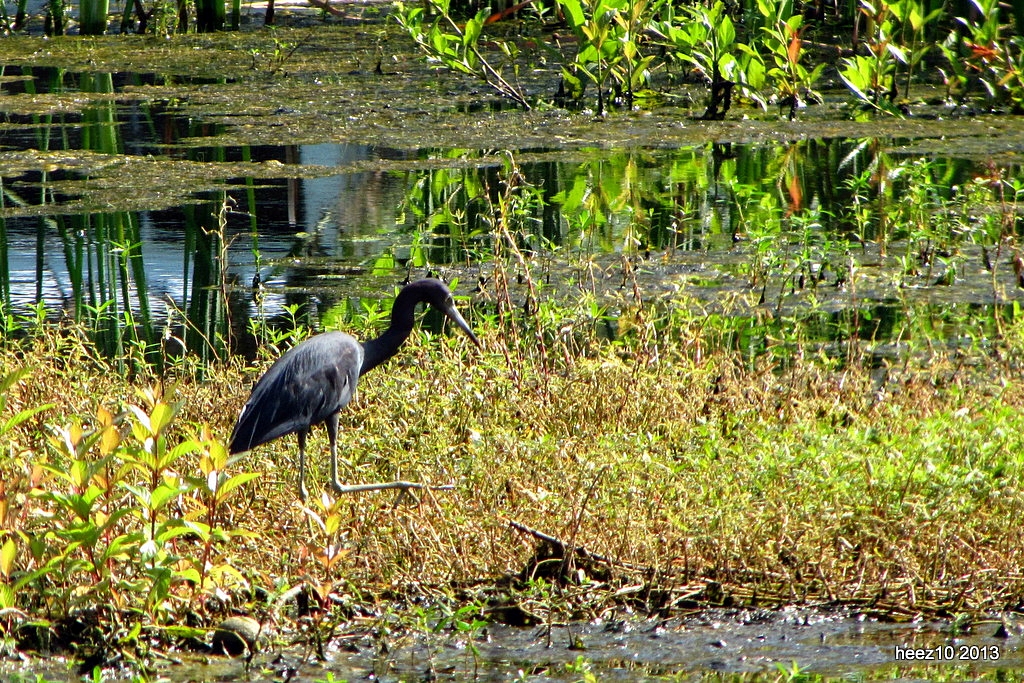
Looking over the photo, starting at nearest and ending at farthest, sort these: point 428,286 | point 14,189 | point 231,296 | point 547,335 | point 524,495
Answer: point 524,495 → point 428,286 → point 547,335 → point 231,296 → point 14,189

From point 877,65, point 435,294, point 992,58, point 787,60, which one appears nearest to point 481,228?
point 435,294

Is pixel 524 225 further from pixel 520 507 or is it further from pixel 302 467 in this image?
pixel 520 507

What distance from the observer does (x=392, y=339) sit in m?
4.77

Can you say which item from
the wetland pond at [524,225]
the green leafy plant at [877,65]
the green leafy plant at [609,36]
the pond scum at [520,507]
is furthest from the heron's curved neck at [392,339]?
the green leafy plant at [877,65]

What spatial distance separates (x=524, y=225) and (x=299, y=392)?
3752 millimetres

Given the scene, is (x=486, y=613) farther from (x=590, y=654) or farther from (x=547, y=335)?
(x=547, y=335)

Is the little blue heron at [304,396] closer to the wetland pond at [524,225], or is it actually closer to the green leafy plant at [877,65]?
the wetland pond at [524,225]

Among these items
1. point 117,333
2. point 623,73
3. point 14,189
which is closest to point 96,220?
point 14,189

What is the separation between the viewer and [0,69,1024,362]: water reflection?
637 centimetres

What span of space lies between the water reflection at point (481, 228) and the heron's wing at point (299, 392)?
0.96 meters

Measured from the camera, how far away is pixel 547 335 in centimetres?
564

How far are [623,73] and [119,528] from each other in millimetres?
8221

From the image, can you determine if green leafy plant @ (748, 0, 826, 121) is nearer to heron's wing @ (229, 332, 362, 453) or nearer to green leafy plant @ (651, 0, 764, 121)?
green leafy plant @ (651, 0, 764, 121)

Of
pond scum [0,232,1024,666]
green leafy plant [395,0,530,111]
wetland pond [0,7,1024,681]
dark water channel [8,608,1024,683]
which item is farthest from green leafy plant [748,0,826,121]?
dark water channel [8,608,1024,683]
